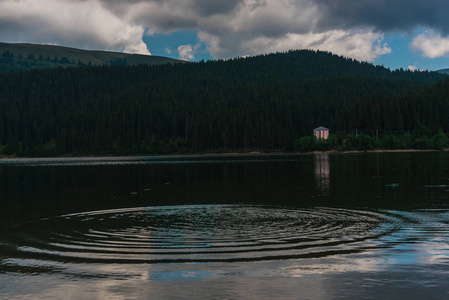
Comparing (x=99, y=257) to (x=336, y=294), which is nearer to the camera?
(x=336, y=294)

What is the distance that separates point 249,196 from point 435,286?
1186 inches

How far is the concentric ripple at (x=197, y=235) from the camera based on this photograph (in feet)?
60.7

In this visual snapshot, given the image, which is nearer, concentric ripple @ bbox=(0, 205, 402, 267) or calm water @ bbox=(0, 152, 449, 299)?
calm water @ bbox=(0, 152, 449, 299)

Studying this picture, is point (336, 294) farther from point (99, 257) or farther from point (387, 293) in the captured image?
point (99, 257)

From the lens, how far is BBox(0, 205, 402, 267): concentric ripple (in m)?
18.5

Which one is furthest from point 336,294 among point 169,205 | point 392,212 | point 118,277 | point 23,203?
point 23,203

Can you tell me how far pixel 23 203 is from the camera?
41906mm

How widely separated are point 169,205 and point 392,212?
17.1 meters

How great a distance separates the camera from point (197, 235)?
23.0m

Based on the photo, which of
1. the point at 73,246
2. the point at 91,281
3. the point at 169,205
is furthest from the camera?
the point at 169,205

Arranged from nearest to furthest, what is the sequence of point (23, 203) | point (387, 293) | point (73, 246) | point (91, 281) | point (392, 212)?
point (387, 293), point (91, 281), point (73, 246), point (392, 212), point (23, 203)

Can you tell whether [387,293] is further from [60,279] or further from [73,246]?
[73,246]

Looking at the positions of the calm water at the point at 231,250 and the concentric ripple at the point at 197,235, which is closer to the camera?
the calm water at the point at 231,250

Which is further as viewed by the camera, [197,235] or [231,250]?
[197,235]
